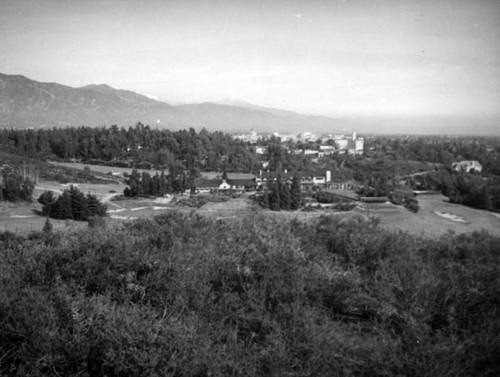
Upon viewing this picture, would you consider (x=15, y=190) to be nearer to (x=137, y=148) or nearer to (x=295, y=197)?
(x=295, y=197)

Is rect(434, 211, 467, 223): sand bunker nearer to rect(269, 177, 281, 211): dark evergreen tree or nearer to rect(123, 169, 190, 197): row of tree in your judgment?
rect(269, 177, 281, 211): dark evergreen tree

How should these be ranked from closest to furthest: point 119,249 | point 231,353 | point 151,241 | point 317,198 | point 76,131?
1. point 231,353
2. point 119,249
3. point 151,241
4. point 317,198
5. point 76,131

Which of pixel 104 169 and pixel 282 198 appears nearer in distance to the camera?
pixel 282 198

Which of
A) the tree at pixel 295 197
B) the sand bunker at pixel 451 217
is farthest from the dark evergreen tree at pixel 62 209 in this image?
the sand bunker at pixel 451 217

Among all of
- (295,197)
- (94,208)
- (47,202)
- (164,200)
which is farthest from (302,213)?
(47,202)

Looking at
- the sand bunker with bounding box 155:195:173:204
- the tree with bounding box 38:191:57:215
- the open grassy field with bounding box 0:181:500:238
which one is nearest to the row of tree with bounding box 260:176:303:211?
the open grassy field with bounding box 0:181:500:238

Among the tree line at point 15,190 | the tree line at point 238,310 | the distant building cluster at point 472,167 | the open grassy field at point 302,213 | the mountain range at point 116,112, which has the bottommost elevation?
the open grassy field at point 302,213

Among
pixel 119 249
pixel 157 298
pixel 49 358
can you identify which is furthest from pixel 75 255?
pixel 49 358

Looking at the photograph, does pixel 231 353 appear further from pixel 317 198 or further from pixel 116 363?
pixel 317 198

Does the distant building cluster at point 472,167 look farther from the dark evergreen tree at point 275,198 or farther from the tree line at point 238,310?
the tree line at point 238,310
